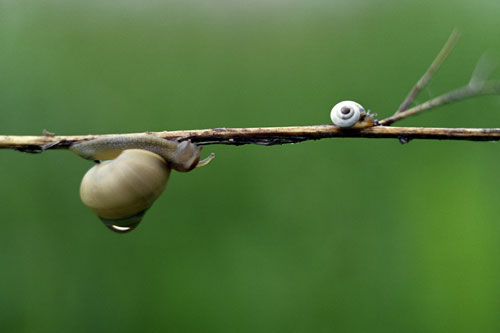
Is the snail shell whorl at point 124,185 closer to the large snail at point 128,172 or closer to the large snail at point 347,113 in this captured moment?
the large snail at point 128,172

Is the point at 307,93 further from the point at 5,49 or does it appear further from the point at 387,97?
the point at 5,49

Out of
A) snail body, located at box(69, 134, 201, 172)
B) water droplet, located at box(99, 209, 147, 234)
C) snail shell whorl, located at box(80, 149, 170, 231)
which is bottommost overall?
water droplet, located at box(99, 209, 147, 234)

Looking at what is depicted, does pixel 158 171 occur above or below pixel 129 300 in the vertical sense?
above

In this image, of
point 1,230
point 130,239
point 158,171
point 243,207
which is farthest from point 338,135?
point 1,230

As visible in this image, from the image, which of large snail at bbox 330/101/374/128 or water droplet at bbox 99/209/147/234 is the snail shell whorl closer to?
water droplet at bbox 99/209/147/234

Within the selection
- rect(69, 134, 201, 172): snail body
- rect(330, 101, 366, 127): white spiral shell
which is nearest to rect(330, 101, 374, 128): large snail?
rect(330, 101, 366, 127): white spiral shell

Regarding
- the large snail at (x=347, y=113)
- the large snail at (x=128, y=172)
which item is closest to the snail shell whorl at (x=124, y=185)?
the large snail at (x=128, y=172)
